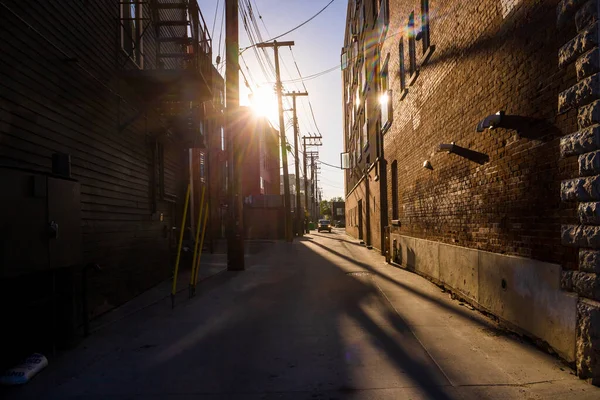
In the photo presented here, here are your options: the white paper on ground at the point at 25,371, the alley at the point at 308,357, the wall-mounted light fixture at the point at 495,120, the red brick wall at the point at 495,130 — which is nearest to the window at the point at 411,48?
the red brick wall at the point at 495,130

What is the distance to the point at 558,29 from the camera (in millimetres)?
4582

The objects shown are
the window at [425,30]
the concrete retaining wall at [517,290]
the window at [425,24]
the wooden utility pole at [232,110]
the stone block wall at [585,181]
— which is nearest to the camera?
the stone block wall at [585,181]

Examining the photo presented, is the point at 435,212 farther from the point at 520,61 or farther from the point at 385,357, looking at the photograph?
the point at 385,357

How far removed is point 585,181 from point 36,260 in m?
5.20

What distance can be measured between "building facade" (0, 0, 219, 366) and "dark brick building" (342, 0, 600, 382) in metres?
5.13

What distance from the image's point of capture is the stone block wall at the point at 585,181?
12.7 feet

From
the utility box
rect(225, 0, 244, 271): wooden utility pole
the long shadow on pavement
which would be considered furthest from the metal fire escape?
the long shadow on pavement

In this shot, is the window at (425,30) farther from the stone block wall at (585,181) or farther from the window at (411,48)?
the stone block wall at (585,181)

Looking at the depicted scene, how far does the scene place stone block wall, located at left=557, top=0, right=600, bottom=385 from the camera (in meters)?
3.86

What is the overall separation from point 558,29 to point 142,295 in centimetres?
828

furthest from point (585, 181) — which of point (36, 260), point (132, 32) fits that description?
point (132, 32)

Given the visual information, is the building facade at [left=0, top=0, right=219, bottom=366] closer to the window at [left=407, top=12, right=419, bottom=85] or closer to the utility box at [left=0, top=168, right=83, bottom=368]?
the utility box at [left=0, top=168, right=83, bottom=368]

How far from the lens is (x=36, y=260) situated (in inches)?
170

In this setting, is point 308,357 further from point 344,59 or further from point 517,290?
point 344,59
